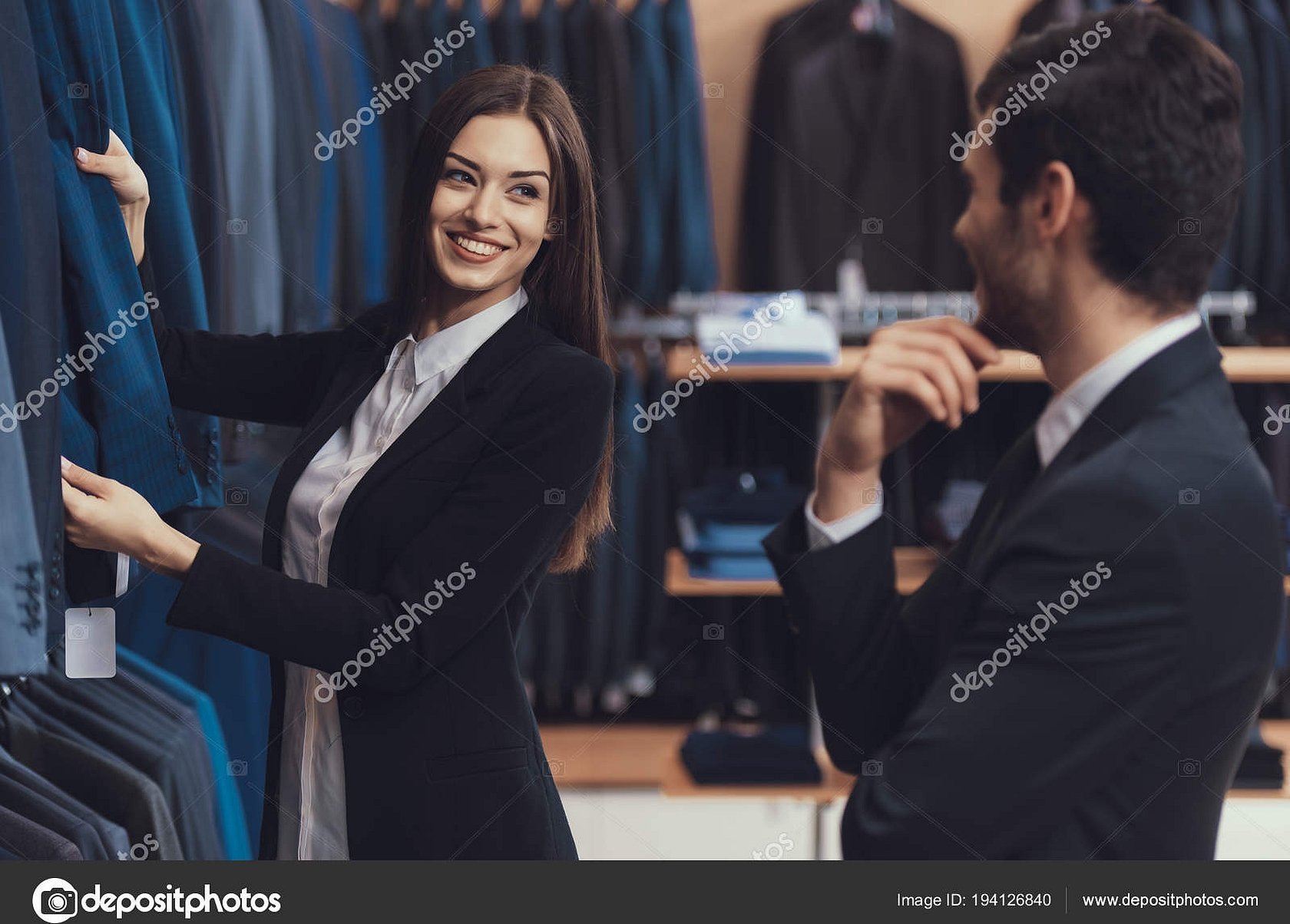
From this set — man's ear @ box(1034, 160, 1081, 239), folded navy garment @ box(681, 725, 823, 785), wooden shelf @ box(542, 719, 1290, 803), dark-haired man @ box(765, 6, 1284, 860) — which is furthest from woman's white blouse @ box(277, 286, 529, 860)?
folded navy garment @ box(681, 725, 823, 785)

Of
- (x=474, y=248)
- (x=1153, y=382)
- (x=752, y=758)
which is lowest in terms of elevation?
(x=752, y=758)

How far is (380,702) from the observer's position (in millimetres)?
1377

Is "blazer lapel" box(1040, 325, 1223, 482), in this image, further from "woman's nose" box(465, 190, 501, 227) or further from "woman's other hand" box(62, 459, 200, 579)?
"woman's other hand" box(62, 459, 200, 579)

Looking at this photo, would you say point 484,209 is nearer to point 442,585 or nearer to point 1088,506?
point 442,585

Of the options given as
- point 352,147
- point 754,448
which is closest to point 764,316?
point 754,448

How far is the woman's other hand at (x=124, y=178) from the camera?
1.34 meters

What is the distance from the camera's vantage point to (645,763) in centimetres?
252

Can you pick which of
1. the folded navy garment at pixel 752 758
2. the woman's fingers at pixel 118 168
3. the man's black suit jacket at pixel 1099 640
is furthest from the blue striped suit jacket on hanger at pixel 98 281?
the folded navy garment at pixel 752 758

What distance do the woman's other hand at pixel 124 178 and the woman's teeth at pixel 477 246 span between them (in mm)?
373

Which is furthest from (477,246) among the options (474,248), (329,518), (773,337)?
(773,337)

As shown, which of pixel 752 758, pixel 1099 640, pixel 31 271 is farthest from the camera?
pixel 752 758

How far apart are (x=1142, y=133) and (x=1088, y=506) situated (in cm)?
34

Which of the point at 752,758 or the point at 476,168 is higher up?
the point at 476,168

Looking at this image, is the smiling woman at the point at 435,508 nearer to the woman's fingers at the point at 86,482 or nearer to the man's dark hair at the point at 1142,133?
the woman's fingers at the point at 86,482
